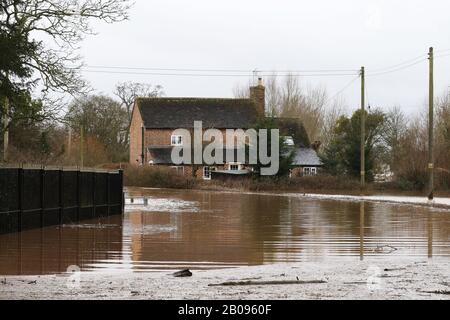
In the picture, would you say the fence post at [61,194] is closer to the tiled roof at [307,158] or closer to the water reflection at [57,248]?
the water reflection at [57,248]

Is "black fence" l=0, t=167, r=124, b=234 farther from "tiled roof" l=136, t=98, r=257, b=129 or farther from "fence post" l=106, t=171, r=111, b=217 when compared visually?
"tiled roof" l=136, t=98, r=257, b=129

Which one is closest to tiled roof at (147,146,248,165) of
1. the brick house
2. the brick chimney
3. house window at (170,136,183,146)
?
the brick house

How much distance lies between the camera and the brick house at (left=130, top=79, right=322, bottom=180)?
7638 centimetres

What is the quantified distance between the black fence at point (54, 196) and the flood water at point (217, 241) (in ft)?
1.82

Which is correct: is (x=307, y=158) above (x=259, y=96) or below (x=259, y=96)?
below

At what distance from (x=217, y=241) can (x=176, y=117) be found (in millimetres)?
60586

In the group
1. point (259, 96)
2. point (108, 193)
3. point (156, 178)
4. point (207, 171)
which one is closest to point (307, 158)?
point (207, 171)

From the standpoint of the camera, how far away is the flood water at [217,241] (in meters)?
13.9

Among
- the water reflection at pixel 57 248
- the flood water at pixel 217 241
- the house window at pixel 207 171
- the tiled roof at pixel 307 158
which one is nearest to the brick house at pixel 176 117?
the house window at pixel 207 171

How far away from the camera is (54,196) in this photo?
22422 mm

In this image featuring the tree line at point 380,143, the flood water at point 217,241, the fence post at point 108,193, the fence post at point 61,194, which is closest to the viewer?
the flood water at point 217,241

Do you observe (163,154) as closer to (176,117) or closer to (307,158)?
(176,117)

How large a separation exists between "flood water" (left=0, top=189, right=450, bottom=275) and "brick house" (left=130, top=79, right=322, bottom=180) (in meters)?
48.2
